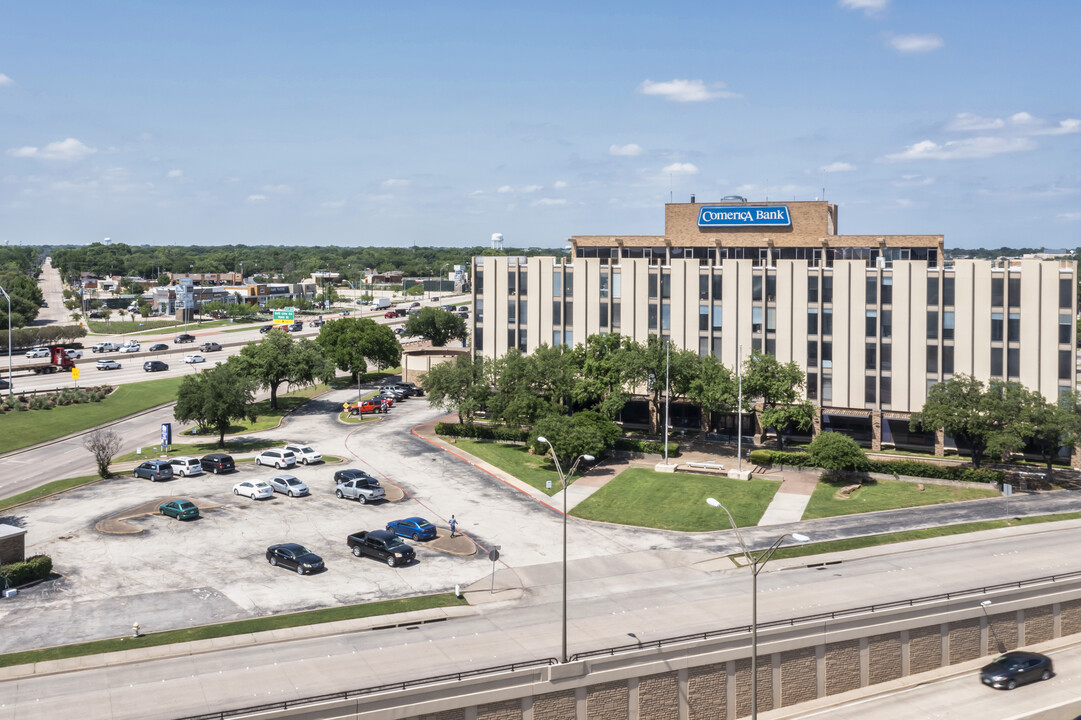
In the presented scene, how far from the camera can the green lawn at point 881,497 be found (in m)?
63.3

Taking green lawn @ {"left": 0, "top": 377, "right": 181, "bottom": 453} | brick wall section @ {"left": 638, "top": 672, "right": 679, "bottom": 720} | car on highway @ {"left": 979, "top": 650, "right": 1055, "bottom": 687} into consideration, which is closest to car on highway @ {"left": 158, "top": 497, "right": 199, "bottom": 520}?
green lawn @ {"left": 0, "top": 377, "right": 181, "bottom": 453}

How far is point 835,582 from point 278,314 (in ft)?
429

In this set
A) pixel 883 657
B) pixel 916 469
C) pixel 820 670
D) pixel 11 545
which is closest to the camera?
pixel 820 670

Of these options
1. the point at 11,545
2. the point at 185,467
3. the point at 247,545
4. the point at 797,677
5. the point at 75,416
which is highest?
the point at 75,416

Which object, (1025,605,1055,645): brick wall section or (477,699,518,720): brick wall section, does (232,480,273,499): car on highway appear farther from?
(1025,605,1055,645): brick wall section

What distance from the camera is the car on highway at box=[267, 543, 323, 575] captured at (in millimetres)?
49213

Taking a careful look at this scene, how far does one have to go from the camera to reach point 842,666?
42094 millimetres

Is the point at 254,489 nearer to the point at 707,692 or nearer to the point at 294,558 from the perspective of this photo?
the point at 294,558

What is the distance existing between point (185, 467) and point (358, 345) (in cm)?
4037

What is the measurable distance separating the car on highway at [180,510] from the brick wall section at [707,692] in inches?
1396

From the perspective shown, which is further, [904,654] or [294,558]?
[294,558]

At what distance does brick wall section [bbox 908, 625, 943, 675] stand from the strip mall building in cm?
3644

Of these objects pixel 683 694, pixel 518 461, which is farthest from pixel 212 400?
pixel 683 694

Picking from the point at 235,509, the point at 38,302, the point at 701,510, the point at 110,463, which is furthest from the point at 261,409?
the point at 38,302
